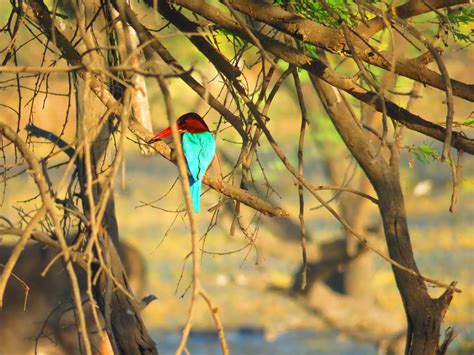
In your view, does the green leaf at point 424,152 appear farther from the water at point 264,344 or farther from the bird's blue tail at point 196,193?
the water at point 264,344

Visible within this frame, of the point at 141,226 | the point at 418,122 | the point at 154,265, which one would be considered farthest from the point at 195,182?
the point at 141,226

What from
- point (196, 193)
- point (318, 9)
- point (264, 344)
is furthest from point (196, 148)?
point (264, 344)

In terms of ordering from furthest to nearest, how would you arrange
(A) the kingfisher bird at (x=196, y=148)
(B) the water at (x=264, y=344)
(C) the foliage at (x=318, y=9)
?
1. (B) the water at (x=264, y=344)
2. (A) the kingfisher bird at (x=196, y=148)
3. (C) the foliage at (x=318, y=9)

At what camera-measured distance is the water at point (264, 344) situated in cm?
1231

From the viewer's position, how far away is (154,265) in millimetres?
15922

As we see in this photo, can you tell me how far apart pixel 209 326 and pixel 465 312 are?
3.34 metres

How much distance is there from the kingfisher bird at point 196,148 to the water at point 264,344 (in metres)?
7.73

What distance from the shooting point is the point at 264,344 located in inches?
509

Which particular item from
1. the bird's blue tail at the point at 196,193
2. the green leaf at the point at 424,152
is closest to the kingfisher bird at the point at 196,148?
the bird's blue tail at the point at 196,193

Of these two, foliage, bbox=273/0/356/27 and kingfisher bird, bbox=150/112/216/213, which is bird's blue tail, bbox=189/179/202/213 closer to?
kingfisher bird, bbox=150/112/216/213

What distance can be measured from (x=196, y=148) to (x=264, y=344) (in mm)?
9091

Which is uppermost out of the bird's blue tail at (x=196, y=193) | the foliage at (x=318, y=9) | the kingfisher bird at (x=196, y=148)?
the foliage at (x=318, y=9)

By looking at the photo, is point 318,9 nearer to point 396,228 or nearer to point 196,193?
point 196,193

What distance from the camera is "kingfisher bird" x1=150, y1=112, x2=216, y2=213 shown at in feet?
12.7
